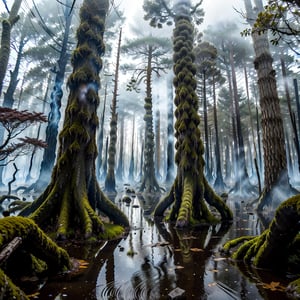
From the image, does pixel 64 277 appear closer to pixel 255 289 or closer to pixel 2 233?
pixel 2 233

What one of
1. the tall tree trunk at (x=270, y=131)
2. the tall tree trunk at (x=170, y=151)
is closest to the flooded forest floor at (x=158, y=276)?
the tall tree trunk at (x=270, y=131)

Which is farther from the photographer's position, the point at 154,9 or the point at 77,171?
the point at 154,9

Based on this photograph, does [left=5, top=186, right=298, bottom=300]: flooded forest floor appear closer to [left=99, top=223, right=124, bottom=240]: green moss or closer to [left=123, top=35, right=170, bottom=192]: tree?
[left=99, top=223, right=124, bottom=240]: green moss

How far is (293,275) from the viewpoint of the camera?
274 cm

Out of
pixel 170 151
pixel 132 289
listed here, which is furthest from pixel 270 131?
pixel 170 151

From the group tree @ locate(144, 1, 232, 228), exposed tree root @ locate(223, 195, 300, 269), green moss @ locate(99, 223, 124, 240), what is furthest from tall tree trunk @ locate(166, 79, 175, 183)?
exposed tree root @ locate(223, 195, 300, 269)

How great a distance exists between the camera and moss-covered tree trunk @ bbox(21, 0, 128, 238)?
5.01 meters

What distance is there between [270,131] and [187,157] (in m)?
2.96

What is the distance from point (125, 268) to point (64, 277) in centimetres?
Result: 79

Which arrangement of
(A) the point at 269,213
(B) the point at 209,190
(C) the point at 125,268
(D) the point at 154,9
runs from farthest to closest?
(D) the point at 154,9 < (A) the point at 269,213 < (B) the point at 209,190 < (C) the point at 125,268

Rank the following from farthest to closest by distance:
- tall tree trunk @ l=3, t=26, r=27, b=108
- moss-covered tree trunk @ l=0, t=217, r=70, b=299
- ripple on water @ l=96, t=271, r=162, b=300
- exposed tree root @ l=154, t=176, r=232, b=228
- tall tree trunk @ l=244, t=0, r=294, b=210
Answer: tall tree trunk @ l=3, t=26, r=27, b=108 < tall tree trunk @ l=244, t=0, r=294, b=210 < exposed tree root @ l=154, t=176, r=232, b=228 < ripple on water @ l=96, t=271, r=162, b=300 < moss-covered tree trunk @ l=0, t=217, r=70, b=299

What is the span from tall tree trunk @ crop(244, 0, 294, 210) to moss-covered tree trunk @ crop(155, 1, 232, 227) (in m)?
1.86

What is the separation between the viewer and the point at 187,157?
7809 mm

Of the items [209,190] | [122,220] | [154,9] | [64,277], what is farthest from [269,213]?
[154,9]
